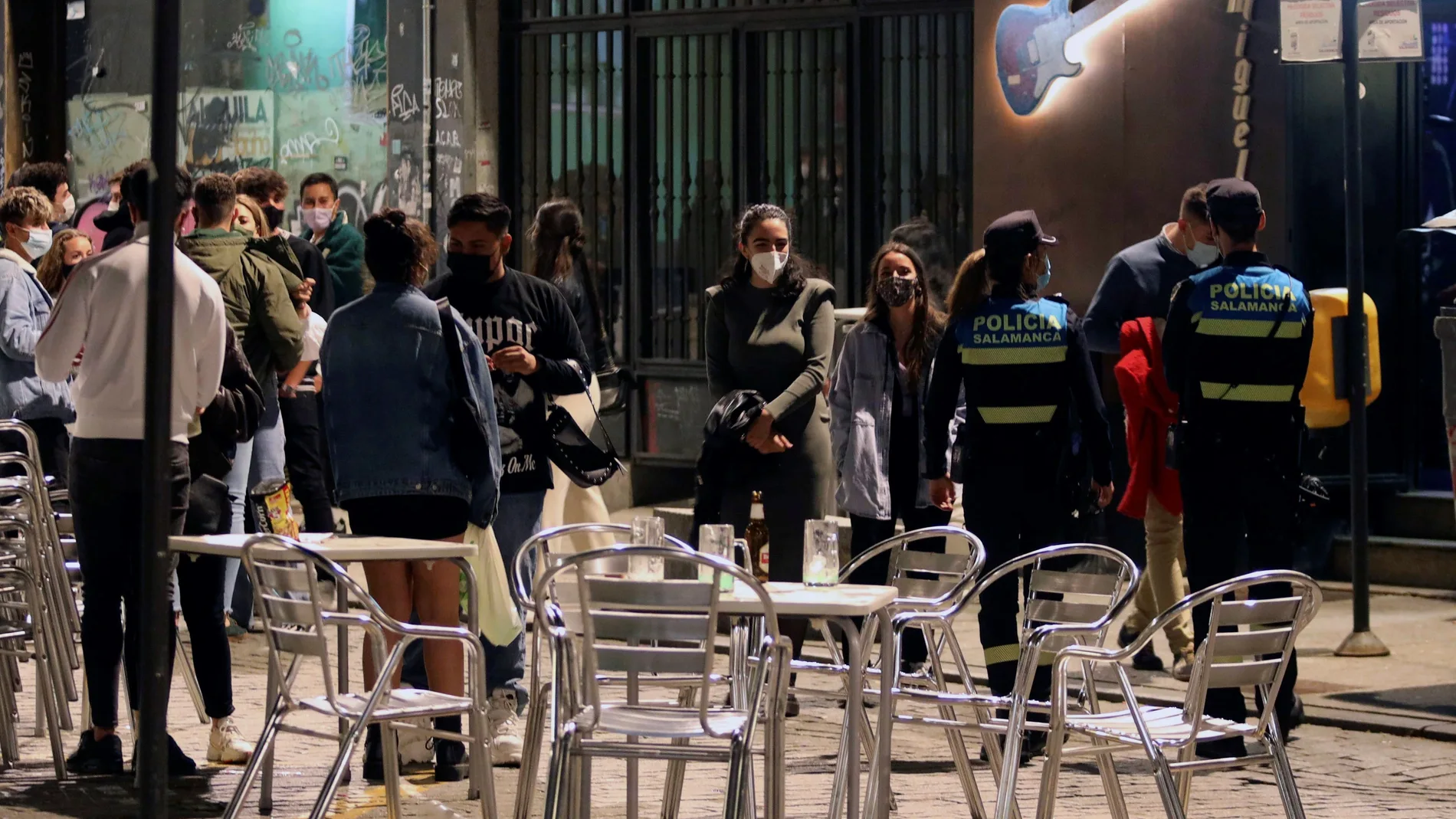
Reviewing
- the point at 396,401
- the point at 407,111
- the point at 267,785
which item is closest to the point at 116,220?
the point at 396,401

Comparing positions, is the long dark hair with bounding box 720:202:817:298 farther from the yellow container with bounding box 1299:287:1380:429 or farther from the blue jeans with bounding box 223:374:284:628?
the yellow container with bounding box 1299:287:1380:429

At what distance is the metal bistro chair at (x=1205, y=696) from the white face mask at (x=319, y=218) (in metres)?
A: 7.37

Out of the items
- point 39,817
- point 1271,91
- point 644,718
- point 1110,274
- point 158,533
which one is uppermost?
point 1271,91

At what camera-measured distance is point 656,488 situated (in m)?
14.0

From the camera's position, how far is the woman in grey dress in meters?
8.55

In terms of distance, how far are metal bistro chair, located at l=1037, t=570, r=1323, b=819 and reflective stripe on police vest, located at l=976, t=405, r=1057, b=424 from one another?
1981 millimetres

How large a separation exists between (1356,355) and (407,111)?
7.08m

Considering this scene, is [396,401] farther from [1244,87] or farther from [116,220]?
[1244,87]

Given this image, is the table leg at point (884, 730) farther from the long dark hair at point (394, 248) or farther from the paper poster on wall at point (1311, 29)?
the paper poster on wall at point (1311, 29)

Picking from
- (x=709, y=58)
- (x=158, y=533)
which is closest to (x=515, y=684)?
(x=158, y=533)

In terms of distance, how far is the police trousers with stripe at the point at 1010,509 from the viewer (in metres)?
7.50

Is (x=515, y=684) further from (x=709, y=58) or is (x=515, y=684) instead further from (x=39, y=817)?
(x=709, y=58)

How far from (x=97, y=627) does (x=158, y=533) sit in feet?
12.3

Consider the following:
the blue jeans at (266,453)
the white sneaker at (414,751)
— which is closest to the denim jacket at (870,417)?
the white sneaker at (414,751)
